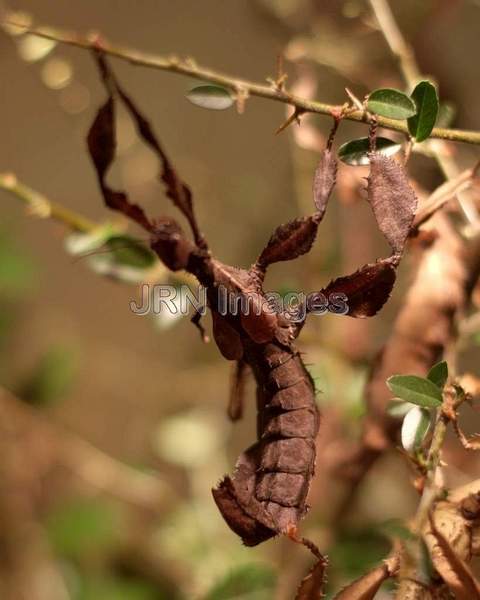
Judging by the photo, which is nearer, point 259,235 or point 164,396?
point 259,235

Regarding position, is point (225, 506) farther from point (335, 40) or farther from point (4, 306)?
point (4, 306)

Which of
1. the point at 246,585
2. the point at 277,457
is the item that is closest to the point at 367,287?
the point at 277,457

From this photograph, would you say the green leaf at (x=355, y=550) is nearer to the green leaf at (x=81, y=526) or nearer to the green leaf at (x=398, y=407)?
the green leaf at (x=398, y=407)

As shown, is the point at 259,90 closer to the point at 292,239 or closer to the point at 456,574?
the point at 292,239

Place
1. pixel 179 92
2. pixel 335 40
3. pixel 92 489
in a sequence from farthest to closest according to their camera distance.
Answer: pixel 92 489 → pixel 179 92 → pixel 335 40

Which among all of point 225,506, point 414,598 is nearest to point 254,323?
point 225,506
